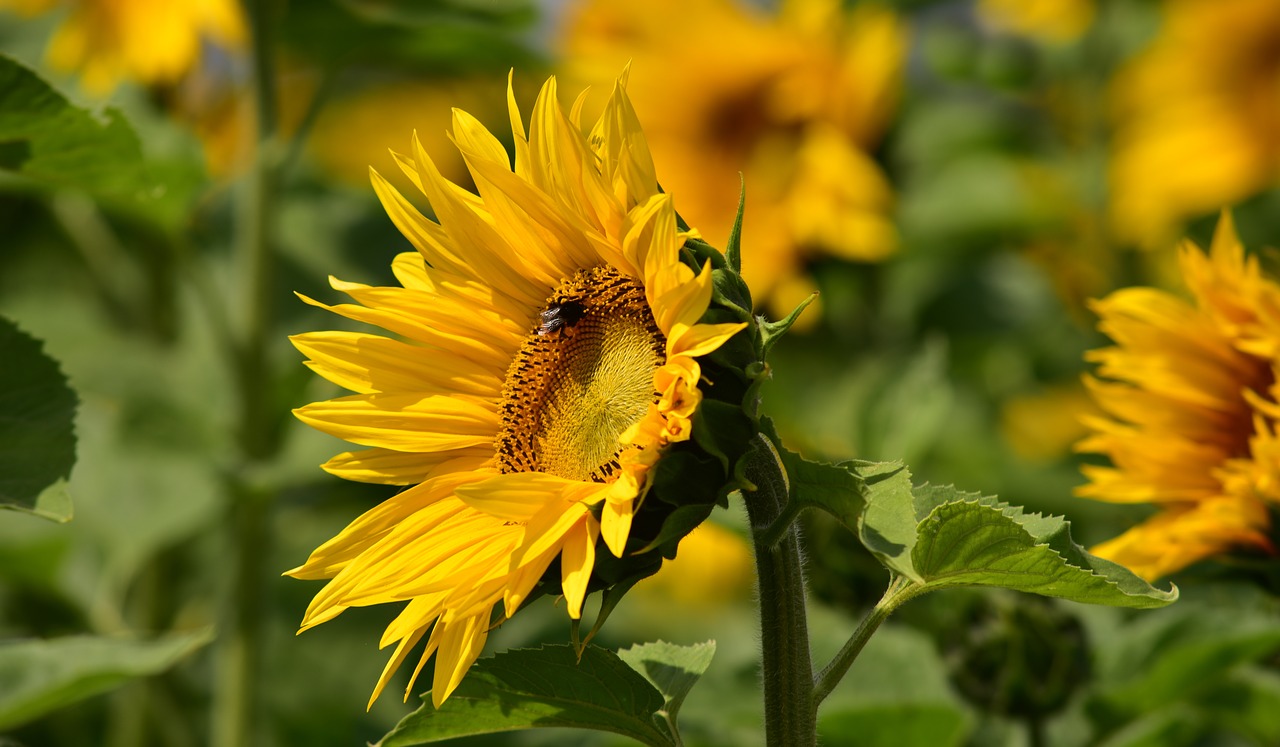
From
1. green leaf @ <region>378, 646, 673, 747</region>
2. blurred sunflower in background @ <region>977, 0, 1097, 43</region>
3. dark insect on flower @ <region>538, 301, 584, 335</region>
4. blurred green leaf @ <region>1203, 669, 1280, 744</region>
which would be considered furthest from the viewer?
blurred sunflower in background @ <region>977, 0, 1097, 43</region>

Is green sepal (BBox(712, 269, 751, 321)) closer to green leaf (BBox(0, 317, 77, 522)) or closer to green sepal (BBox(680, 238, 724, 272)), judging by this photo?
green sepal (BBox(680, 238, 724, 272))

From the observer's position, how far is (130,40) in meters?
2.24

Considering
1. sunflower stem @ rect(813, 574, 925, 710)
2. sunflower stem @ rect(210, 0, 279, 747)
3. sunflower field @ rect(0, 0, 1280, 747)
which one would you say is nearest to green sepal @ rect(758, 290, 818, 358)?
sunflower field @ rect(0, 0, 1280, 747)

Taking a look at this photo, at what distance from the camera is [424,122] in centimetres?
334

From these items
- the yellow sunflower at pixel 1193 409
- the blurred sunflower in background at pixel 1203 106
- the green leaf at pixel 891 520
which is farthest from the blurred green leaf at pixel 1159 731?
the blurred sunflower in background at pixel 1203 106

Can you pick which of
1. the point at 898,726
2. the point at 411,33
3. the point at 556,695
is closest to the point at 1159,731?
the point at 898,726

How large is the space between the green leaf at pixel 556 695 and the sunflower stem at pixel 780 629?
7cm

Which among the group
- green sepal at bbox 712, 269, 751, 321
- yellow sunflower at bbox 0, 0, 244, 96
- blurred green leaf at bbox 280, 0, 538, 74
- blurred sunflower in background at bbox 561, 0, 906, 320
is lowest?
green sepal at bbox 712, 269, 751, 321

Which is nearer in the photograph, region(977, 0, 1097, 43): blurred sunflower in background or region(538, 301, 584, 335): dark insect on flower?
region(538, 301, 584, 335): dark insect on flower

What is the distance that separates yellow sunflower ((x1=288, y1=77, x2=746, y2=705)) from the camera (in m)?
0.86

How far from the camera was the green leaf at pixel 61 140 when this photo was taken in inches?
41.4

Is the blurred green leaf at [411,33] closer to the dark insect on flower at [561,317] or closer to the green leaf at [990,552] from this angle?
the dark insect on flower at [561,317]

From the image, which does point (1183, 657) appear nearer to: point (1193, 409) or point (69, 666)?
point (1193, 409)

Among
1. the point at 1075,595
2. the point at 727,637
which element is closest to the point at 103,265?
the point at 727,637
